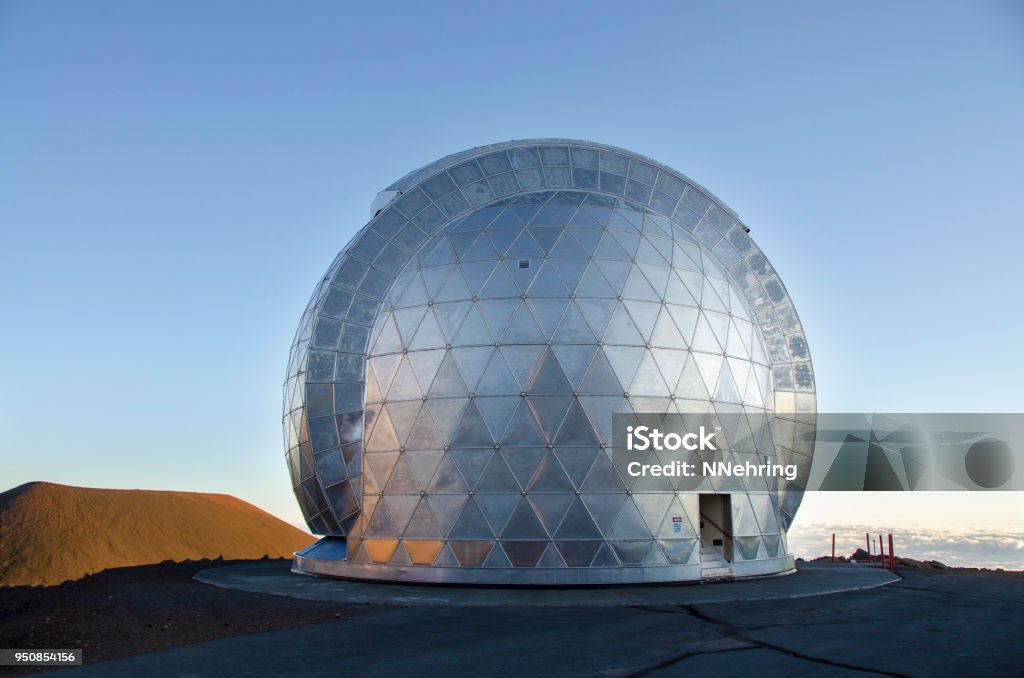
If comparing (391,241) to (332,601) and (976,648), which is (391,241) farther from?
(976,648)

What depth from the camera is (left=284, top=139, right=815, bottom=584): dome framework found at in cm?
1669

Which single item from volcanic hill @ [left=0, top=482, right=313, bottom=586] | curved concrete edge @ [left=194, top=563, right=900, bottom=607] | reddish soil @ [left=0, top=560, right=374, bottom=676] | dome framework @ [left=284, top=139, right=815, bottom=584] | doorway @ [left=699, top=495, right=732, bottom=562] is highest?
dome framework @ [left=284, top=139, right=815, bottom=584]

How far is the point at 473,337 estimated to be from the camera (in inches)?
698

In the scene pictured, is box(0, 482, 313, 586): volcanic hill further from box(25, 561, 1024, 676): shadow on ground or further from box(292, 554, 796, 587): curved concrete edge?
box(25, 561, 1024, 676): shadow on ground

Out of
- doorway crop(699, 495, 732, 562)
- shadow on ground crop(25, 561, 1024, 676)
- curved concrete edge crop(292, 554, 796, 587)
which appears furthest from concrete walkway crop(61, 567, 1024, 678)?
doorway crop(699, 495, 732, 562)

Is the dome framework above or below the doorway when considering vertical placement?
above

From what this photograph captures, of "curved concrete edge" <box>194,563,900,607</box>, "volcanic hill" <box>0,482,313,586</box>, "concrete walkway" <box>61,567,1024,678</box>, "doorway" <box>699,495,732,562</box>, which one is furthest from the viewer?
"volcanic hill" <box>0,482,313,586</box>

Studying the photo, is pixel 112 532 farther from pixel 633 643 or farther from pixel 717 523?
pixel 633 643

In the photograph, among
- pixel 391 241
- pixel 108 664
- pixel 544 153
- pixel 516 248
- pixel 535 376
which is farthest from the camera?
pixel 544 153

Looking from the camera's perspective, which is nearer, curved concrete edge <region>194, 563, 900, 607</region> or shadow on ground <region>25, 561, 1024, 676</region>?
shadow on ground <region>25, 561, 1024, 676</region>

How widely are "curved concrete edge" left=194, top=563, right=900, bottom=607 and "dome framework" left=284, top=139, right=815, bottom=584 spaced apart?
61 cm

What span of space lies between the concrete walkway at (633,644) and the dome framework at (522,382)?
321 centimetres

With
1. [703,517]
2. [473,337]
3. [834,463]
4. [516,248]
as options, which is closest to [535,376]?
[473,337]

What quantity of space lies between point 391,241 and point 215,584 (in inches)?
396
